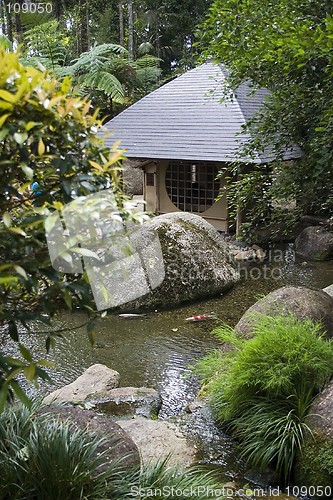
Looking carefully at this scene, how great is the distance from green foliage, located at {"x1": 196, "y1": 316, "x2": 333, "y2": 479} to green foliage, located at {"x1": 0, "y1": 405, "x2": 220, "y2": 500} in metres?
1.02

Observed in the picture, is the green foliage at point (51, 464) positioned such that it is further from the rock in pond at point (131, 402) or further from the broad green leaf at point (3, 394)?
the rock in pond at point (131, 402)

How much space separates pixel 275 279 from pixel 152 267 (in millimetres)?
2305

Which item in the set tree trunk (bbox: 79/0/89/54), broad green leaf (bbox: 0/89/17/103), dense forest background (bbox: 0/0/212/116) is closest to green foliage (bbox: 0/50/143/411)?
broad green leaf (bbox: 0/89/17/103)

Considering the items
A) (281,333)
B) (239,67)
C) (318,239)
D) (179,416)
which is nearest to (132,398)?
(179,416)

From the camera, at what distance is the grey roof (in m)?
11.6

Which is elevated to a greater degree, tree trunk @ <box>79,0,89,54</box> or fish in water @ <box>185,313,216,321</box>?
tree trunk @ <box>79,0,89,54</box>

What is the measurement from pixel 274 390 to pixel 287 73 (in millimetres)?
2520

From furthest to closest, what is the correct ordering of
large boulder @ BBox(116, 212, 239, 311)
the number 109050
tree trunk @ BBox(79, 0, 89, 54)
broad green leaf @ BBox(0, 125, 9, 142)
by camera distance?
1. tree trunk @ BBox(79, 0, 89, 54)
2. the number 109050
3. large boulder @ BBox(116, 212, 239, 311)
4. broad green leaf @ BBox(0, 125, 9, 142)

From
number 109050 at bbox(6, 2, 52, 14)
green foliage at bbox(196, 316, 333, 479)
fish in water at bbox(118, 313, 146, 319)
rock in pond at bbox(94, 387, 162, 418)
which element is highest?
number 109050 at bbox(6, 2, 52, 14)

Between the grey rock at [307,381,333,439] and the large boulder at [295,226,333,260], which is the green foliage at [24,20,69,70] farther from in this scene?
the grey rock at [307,381,333,439]

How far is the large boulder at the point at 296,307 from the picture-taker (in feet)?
16.3

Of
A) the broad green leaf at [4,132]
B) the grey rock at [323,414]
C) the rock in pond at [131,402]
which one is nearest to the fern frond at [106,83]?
the rock in pond at [131,402]

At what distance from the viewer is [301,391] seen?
3908mm

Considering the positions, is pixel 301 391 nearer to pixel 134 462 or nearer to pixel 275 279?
pixel 134 462
